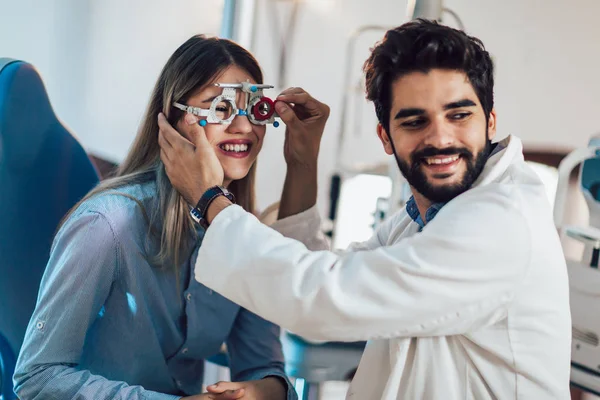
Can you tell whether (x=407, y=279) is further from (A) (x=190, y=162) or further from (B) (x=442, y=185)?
(A) (x=190, y=162)

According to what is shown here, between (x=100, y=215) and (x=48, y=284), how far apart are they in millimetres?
156

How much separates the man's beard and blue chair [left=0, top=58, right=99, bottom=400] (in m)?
0.82

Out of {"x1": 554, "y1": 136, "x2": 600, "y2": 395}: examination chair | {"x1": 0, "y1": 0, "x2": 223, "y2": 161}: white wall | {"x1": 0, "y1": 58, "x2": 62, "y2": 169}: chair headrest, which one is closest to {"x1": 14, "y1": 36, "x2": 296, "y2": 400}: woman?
{"x1": 0, "y1": 58, "x2": 62, "y2": 169}: chair headrest

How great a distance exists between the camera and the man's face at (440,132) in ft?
3.72

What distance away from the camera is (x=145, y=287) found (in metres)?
1.32

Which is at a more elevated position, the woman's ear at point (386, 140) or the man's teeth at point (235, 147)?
the woman's ear at point (386, 140)

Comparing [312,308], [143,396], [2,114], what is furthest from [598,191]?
[2,114]

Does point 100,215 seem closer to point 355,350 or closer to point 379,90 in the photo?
point 379,90

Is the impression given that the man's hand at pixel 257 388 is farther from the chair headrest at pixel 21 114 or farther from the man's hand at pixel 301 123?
the chair headrest at pixel 21 114

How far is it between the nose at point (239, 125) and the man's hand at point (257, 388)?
51 cm

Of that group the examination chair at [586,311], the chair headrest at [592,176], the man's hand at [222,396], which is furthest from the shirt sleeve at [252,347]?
the chair headrest at [592,176]

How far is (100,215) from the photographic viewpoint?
1.25 m

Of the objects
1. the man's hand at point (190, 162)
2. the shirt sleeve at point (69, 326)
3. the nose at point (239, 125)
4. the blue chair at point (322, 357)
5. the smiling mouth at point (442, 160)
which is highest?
the smiling mouth at point (442, 160)

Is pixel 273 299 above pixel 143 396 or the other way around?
above
